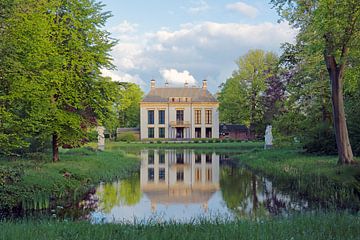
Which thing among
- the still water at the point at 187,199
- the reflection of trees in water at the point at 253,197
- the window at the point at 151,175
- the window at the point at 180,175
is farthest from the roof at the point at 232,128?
the reflection of trees in water at the point at 253,197

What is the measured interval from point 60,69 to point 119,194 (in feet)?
20.0

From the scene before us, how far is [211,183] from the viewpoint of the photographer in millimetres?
19578

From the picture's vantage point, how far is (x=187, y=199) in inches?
600

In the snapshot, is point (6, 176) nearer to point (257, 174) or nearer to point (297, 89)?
point (257, 174)

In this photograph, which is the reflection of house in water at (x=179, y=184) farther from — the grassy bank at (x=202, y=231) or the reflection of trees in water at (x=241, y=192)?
the grassy bank at (x=202, y=231)

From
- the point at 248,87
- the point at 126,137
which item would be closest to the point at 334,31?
the point at 248,87

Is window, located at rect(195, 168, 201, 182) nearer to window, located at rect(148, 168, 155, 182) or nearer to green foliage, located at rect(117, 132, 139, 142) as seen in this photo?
window, located at rect(148, 168, 155, 182)

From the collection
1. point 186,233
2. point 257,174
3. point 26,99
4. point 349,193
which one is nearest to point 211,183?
point 257,174

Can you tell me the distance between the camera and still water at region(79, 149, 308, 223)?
12117 mm

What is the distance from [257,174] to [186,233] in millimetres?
15876

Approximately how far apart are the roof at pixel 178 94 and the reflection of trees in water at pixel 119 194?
52.2m

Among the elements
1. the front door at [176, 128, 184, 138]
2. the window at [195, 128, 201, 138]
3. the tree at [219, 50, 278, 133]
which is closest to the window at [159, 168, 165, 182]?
the tree at [219, 50, 278, 133]

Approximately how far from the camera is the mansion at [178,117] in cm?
7056

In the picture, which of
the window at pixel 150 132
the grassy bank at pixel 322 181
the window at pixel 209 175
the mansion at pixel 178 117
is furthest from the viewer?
the window at pixel 150 132
